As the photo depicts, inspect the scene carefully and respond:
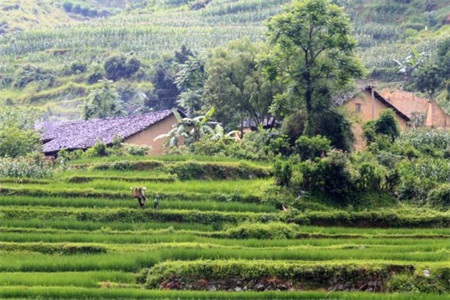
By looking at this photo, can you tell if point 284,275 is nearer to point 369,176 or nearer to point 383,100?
point 369,176

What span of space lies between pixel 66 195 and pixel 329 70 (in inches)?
501

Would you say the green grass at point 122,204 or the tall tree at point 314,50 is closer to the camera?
the green grass at point 122,204

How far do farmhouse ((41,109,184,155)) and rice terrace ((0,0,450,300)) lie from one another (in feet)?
0.37

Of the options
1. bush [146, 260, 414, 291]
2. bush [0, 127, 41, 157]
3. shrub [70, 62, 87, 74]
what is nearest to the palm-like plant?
bush [0, 127, 41, 157]

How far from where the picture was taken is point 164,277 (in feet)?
79.7

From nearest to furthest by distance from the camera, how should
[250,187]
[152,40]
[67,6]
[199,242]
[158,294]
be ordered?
Result: 1. [158,294]
2. [199,242]
3. [250,187]
4. [152,40]
5. [67,6]

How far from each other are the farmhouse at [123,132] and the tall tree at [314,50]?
8.41 meters

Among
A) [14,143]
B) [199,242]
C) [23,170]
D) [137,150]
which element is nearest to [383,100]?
[137,150]

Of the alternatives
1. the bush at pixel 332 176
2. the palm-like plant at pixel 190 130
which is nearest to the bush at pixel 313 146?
the bush at pixel 332 176

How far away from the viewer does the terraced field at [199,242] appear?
23.7m

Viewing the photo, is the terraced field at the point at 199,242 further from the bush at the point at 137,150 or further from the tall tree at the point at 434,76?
the tall tree at the point at 434,76

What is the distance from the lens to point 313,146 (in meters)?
35.6

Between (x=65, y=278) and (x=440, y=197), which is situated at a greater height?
(x=65, y=278)

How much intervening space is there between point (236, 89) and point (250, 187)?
13.7 metres
